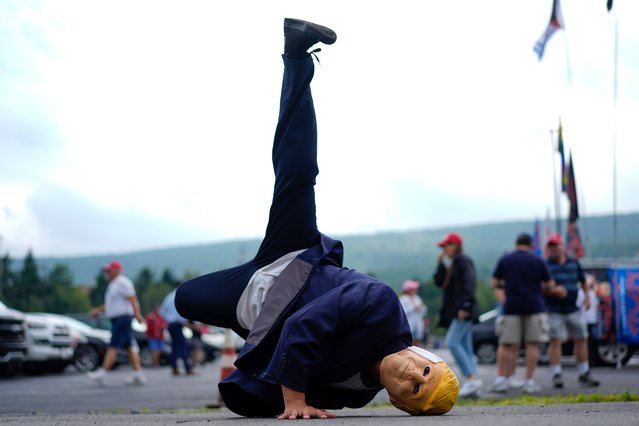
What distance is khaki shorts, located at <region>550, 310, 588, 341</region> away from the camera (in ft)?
41.0

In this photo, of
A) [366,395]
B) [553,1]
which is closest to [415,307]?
[553,1]

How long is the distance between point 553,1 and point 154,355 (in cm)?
1426

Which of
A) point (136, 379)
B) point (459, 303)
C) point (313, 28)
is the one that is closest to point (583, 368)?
point (459, 303)

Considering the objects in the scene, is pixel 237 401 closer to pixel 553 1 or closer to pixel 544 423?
pixel 544 423

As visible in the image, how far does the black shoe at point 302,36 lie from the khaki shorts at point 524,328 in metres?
7.17

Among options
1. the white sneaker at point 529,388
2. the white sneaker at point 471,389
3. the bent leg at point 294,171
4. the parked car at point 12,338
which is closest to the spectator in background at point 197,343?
the parked car at point 12,338

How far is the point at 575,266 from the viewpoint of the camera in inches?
501

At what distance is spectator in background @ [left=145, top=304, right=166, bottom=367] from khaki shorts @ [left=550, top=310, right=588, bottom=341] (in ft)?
47.8

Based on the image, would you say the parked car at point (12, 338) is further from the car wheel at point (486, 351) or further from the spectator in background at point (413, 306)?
the car wheel at point (486, 351)

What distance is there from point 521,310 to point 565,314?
3.80ft

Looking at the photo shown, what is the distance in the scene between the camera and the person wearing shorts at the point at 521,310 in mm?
11672

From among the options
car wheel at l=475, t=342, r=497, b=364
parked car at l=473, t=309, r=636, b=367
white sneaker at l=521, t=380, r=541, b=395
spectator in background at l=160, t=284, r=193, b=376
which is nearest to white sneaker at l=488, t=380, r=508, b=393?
white sneaker at l=521, t=380, r=541, b=395

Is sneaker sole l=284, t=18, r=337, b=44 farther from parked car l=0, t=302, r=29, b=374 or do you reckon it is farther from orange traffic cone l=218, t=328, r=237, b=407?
parked car l=0, t=302, r=29, b=374

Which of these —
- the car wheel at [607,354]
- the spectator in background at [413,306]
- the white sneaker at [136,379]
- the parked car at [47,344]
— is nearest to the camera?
the white sneaker at [136,379]
